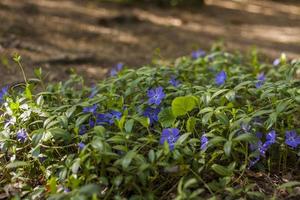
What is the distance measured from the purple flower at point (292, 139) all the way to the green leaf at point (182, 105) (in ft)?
1.74

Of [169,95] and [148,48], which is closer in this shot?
[169,95]

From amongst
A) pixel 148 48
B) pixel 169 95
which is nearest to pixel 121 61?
pixel 148 48

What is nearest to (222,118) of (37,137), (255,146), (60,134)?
(255,146)

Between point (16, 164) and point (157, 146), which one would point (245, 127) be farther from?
point (16, 164)

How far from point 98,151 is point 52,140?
46 cm

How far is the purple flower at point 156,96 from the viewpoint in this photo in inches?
110

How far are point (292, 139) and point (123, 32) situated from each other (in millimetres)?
3908

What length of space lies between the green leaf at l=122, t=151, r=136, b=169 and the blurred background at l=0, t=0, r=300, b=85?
2.07 m

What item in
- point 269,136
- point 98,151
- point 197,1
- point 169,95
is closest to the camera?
point 98,151

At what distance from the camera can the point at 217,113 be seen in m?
2.55

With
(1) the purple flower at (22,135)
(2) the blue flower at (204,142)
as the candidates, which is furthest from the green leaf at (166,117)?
(1) the purple flower at (22,135)

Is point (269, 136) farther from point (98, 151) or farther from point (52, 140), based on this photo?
point (52, 140)

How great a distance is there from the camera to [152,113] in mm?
2801

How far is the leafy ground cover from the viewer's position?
7.46 feet
